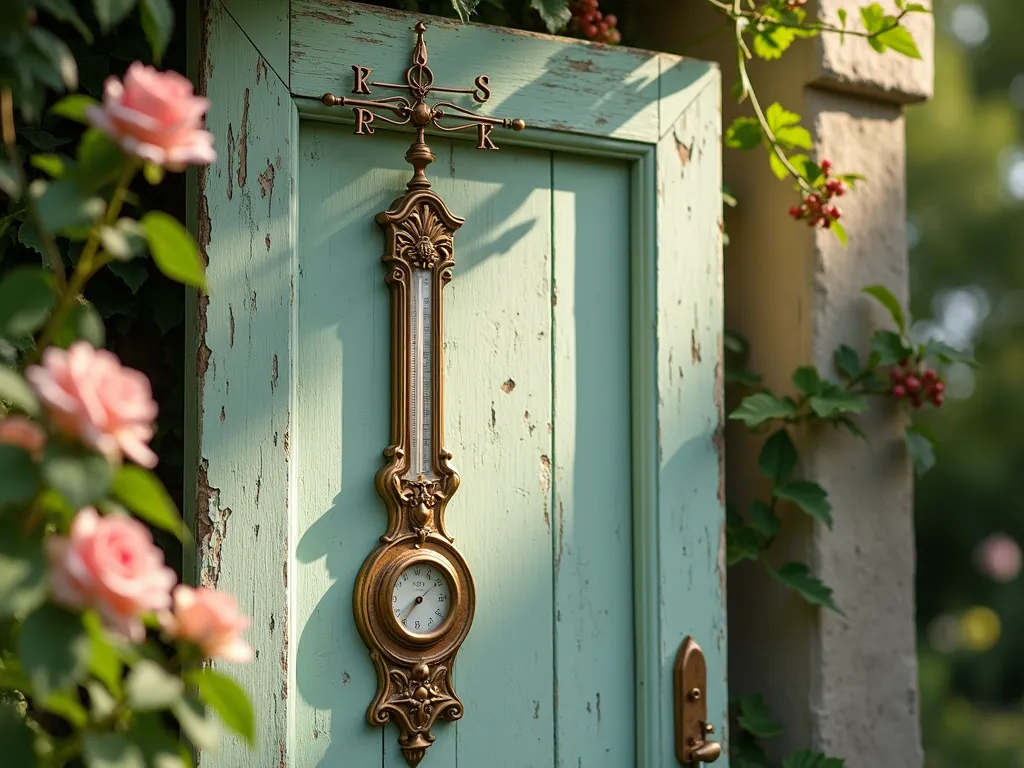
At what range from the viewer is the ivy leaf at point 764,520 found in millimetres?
1835

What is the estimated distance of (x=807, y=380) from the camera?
5.88 ft

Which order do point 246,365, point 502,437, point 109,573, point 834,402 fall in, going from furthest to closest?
point 834,402 → point 502,437 → point 246,365 → point 109,573

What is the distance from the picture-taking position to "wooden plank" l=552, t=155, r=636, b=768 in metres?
1.58

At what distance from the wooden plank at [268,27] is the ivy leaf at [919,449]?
1220 mm

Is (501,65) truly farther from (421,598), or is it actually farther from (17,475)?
(17,475)

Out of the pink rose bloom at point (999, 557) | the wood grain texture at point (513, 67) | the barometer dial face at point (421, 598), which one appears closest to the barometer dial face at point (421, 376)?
the barometer dial face at point (421, 598)

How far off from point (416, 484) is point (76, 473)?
0.69 metres

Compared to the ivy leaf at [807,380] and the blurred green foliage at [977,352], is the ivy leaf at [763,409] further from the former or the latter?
the blurred green foliage at [977,352]

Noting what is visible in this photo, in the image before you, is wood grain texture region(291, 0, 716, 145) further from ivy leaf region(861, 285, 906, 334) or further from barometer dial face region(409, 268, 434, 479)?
ivy leaf region(861, 285, 906, 334)

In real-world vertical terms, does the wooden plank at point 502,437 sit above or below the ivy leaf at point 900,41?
below

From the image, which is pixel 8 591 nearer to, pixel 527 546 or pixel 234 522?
pixel 234 522

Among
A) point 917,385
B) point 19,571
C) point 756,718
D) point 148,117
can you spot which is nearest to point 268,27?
point 148,117

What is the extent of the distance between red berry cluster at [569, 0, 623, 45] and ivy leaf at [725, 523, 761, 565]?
85 centimetres

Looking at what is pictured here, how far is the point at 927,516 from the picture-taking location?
13.2ft
